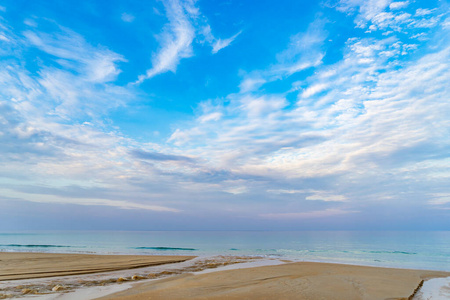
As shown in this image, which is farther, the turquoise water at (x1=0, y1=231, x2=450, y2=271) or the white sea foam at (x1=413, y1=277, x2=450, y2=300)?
the turquoise water at (x1=0, y1=231, x2=450, y2=271)

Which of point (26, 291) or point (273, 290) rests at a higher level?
point (26, 291)

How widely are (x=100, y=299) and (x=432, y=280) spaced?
23664mm

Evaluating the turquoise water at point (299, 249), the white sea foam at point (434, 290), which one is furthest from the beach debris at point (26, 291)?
the turquoise water at point (299, 249)

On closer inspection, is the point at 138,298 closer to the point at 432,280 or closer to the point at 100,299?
the point at 100,299

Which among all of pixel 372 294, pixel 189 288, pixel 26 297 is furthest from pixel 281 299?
pixel 26 297

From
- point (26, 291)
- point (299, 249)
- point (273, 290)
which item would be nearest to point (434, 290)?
point (273, 290)

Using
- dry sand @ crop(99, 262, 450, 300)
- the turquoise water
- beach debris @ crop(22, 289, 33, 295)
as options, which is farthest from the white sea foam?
beach debris @ crop(22, 289, 33, 295)

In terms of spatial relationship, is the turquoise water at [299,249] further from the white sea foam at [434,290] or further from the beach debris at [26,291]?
the beach debris at [26,291]

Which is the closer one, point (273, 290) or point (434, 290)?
point (273, 290)

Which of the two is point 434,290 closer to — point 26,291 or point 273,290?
point 273,290

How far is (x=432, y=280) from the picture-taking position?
64.0 ft

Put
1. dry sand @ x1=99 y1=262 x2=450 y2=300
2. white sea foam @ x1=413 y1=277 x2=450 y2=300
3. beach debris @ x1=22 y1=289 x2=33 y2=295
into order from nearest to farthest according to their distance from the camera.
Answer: dry sand @ x1=99 y1=262 x2=450 y2=300, beach debris @ x1=22 y1=289 x2=33 y2=295, white sea foam @ x1=413 y1=277 x2=450 y2=300

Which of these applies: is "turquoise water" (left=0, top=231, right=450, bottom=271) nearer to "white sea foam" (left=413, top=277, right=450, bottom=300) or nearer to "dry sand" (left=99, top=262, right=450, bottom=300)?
"white sea foam" (left=413, top=277, right=450, bottom=300)

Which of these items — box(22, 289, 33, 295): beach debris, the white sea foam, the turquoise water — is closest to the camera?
box(22, 289, 33, 295): beach debris
